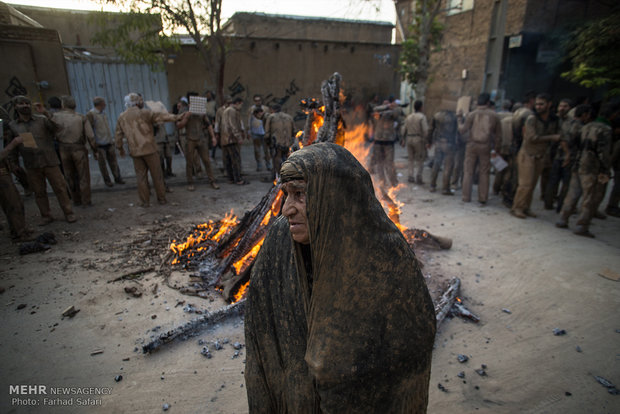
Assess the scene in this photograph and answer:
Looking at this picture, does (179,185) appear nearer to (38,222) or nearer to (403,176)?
(38,222)

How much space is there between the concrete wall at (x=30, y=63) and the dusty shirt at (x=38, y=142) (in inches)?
240

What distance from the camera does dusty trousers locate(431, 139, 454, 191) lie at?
9.41 meters

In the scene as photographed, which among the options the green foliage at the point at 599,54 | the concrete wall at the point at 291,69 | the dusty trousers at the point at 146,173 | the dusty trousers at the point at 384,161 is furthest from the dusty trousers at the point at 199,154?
the green foliage at the point at 599,54

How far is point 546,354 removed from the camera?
362 centimetres

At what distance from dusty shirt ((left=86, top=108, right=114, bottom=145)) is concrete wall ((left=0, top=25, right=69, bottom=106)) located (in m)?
4.15

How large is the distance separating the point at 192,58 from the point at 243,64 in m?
2.33

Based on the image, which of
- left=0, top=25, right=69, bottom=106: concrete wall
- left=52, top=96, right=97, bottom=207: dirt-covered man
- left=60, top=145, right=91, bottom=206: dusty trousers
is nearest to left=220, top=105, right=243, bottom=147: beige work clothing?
left=52, top=96, right=97, bottom=207: dirt-covered man

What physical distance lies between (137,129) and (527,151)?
29.1 feet

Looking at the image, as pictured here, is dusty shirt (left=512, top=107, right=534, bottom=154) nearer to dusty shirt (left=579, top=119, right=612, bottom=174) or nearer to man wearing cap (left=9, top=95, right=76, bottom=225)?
dusty shirt (left=579, top=119, right=612, bottom=174)

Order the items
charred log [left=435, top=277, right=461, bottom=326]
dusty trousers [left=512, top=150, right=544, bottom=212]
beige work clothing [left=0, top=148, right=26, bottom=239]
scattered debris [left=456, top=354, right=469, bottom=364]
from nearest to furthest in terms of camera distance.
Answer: scattered debris [left=456, top=354, right=469, bottom=364]
charred log [left=435, top=277, right=461, bottom=326]
beige work clothing [left=0, top=148, right=26, bottom=239]
dusty trousers [left=512, top=150, right=544, bottom=212]

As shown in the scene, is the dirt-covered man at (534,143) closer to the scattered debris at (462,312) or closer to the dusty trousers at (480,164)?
the dusty trousers at (480,164)

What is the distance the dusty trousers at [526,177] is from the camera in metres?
7.35

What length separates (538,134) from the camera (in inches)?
284

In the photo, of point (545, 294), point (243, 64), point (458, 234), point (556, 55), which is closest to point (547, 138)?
point (458, 234)
